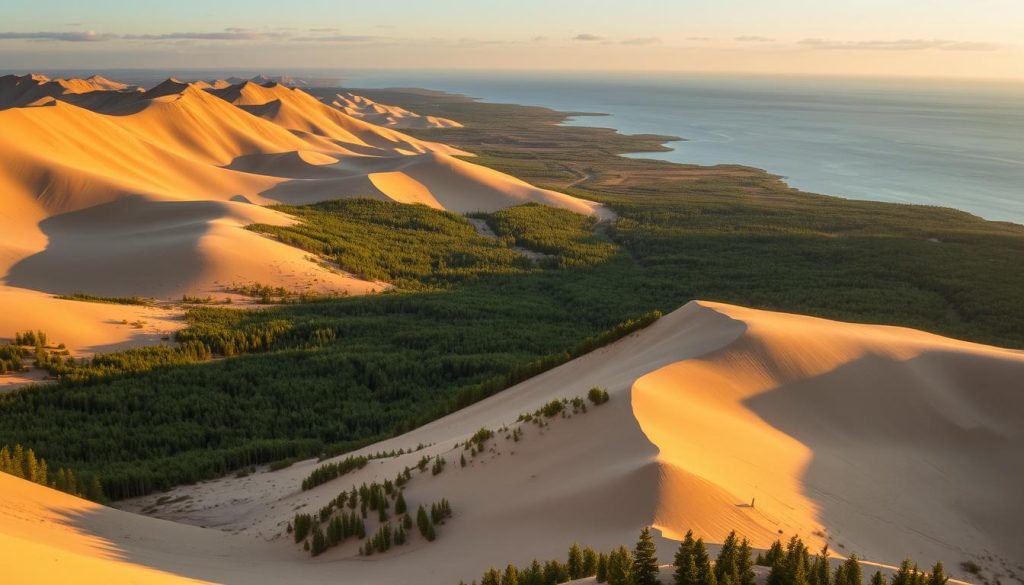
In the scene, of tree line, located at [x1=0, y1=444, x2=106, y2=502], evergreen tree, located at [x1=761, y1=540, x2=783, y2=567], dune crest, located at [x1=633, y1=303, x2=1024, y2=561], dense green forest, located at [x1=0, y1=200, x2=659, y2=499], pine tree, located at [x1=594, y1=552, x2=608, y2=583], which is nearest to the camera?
pine tree, located at [x1=594, y1=552, x2=608, y2=583]

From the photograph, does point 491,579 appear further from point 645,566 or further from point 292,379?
point 292,379

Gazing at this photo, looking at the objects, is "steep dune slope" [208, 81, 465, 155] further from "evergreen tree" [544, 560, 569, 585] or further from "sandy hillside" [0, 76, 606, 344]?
"evergreen tree" [544, 560, 569, 585]

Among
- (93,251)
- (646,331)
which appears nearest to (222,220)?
(93,251)

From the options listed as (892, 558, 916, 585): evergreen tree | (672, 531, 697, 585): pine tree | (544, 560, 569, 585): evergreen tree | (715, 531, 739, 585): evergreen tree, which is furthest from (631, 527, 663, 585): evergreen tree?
(892, 558, 916, 585): evergreen tree

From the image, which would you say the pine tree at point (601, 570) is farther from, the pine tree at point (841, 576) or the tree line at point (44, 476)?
the tree line at point (44, 476)

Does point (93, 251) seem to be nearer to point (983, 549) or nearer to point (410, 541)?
point (410, 541)

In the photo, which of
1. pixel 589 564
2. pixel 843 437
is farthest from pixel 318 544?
pixel 843 437
